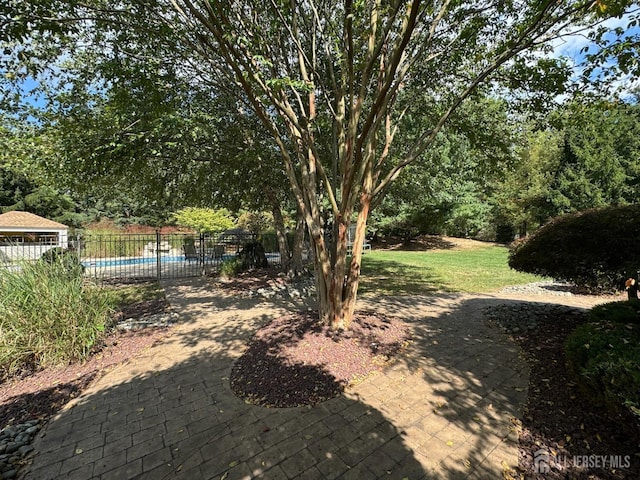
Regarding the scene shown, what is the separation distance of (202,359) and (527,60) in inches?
267

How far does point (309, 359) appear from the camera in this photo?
3.60 m

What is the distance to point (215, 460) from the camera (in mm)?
2217

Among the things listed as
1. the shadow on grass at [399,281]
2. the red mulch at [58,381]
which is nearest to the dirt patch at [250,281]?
the shadow on grass at [399,281]

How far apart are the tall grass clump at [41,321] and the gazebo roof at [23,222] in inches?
581

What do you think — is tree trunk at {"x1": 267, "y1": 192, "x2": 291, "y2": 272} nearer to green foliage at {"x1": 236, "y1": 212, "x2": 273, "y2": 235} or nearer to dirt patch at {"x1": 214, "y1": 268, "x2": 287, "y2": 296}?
dirt patch at {"x1": 214, "y1": 268, "x2": 287, "y2": 296}

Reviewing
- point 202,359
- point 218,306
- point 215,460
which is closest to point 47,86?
point 218,306

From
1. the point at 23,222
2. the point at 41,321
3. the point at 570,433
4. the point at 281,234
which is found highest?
the point at 23,222

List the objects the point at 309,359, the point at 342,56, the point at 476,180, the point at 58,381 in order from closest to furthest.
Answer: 1. the point at 58,381
2. the point at 309,359
3. the point at 342,56
4. the point at 476,180

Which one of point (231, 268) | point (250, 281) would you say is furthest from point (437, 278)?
point (231, 268)

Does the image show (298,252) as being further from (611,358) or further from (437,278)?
(611,358)

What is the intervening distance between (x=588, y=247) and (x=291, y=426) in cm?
469

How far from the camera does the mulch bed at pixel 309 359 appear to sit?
3.06 meters

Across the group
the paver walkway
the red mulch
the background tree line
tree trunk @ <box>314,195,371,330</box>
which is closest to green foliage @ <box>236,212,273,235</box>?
the background tree line

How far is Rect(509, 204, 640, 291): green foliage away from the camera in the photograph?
13.0 ft
